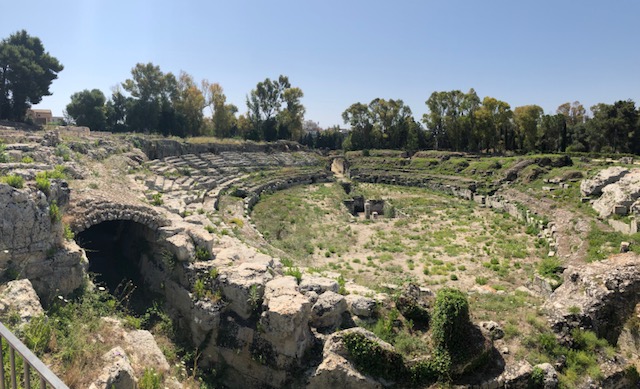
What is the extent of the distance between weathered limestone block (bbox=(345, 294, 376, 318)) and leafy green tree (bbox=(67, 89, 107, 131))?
42133 mm

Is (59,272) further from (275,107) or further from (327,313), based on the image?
(275,107)

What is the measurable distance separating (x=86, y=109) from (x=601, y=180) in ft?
156

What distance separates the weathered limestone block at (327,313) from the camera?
29.5 ft

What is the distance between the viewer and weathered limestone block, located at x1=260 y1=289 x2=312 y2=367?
8.23 m

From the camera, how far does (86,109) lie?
41188 mm

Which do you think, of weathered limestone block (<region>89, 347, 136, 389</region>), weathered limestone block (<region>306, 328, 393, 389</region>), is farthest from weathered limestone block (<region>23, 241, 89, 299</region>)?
weathered limestone block (<region>306, 328, 393, 389</region>)

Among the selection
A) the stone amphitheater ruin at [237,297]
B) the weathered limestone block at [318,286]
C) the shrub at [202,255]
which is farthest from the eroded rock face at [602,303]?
the shrub at [202,255]

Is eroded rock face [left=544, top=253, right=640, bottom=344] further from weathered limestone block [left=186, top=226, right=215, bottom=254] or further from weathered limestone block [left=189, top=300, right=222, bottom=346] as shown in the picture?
weathered limestone block [left=186, top=226, right=215, bottom=254]

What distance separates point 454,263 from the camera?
58.1 ft

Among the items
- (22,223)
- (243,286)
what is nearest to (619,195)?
(243,286)

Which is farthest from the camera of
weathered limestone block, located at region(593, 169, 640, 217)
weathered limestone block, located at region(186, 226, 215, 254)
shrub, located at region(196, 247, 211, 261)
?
weathered limestone block, located at region(593, 169, 640, 217)

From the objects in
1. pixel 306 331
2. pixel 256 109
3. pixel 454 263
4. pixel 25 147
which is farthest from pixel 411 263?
pixel 256 109

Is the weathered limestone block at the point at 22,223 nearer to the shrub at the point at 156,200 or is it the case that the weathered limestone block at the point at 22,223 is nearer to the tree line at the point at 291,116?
the shrub at the point at 156,200

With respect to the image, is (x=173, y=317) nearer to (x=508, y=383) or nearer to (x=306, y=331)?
(x=306, y=331)
